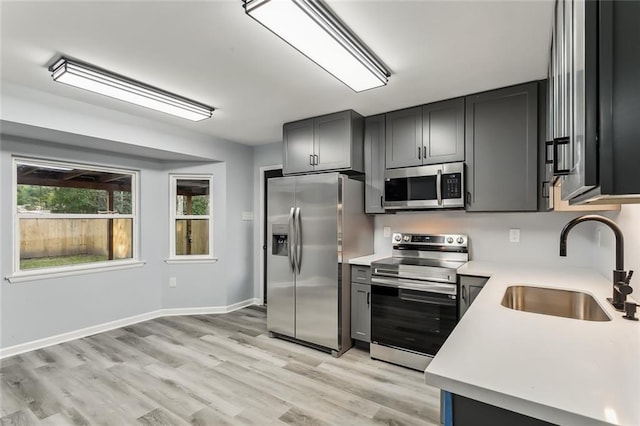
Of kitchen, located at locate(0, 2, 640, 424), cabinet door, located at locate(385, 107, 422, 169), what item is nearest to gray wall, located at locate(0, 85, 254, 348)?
kitchen, located at locate(0, 2, 640, 424)

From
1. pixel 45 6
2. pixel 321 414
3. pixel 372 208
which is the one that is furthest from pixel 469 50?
pixel 321 414

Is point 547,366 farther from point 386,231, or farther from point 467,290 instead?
point 386,231

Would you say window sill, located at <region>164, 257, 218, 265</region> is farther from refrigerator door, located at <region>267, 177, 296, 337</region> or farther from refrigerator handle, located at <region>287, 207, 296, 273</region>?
refrigerator handle, located at <region>287, 207, 296, 273</region>

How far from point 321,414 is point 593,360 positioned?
174 centimetres

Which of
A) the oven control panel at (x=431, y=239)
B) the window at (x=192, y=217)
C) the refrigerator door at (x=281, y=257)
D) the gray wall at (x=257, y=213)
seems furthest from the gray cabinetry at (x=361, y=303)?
the window at (x=192, y=217)

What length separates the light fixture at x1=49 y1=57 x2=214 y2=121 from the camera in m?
2.23

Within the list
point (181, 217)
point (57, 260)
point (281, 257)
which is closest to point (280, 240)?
point (281, 257)

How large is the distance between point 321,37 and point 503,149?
Answer: 1836mm

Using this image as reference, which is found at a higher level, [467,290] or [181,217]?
[181,217]

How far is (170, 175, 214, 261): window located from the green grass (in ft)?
3.08

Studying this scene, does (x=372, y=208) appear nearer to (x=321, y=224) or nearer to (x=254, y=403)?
(x=321, y=224)

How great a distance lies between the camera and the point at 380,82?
8.00 feet

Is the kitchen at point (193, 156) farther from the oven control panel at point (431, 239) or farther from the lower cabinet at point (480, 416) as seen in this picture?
the lower cabinet at point (480, 416)

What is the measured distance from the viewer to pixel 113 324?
3.88m
